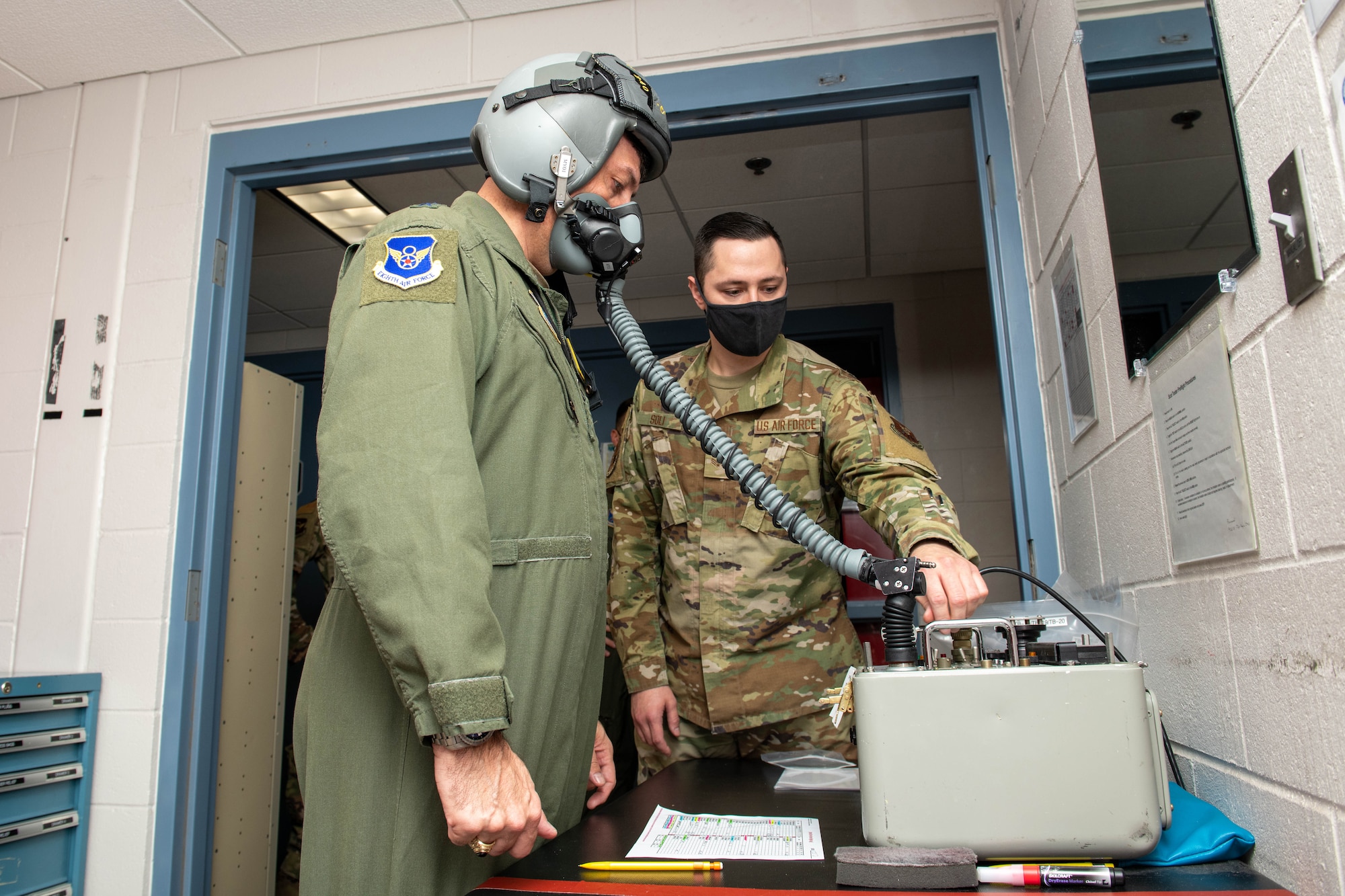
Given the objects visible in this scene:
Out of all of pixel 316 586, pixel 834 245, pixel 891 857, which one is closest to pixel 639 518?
pixel 891 857

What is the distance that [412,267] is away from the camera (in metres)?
0.92

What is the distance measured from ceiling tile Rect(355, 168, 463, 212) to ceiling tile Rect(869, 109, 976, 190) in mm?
1546

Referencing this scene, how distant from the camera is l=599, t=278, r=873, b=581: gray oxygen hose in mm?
1104

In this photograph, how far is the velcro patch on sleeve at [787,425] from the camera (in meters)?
1.71

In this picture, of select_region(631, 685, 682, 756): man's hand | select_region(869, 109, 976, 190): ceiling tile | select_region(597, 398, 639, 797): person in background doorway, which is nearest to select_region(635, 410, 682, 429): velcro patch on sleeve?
select_region(597, 398, 639, 797): person in background doorway

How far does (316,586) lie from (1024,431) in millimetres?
3389

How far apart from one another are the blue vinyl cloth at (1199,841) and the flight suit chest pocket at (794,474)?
94 centimetres

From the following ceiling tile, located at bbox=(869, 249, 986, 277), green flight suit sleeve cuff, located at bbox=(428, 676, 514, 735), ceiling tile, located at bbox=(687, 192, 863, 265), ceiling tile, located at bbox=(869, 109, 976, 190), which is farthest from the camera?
ceiling tile, located at bbox=(869, 249, 986, 277)

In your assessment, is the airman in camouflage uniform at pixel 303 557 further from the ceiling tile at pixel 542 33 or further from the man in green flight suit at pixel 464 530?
the man in green flight suit at pixel 464 530

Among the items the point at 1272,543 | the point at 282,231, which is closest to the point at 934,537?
the point at 1272,543

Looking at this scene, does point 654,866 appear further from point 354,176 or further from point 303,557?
point 303,557

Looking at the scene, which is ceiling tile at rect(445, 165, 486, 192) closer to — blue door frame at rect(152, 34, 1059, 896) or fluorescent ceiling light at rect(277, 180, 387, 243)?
fluorescent ceiling light at rect(277, 180, 387, 243)

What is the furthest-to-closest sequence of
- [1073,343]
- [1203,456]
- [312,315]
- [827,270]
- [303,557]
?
[312,315], [827,270], [303,557], [1073,343], [1203,456]

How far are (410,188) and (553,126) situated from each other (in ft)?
7.56
